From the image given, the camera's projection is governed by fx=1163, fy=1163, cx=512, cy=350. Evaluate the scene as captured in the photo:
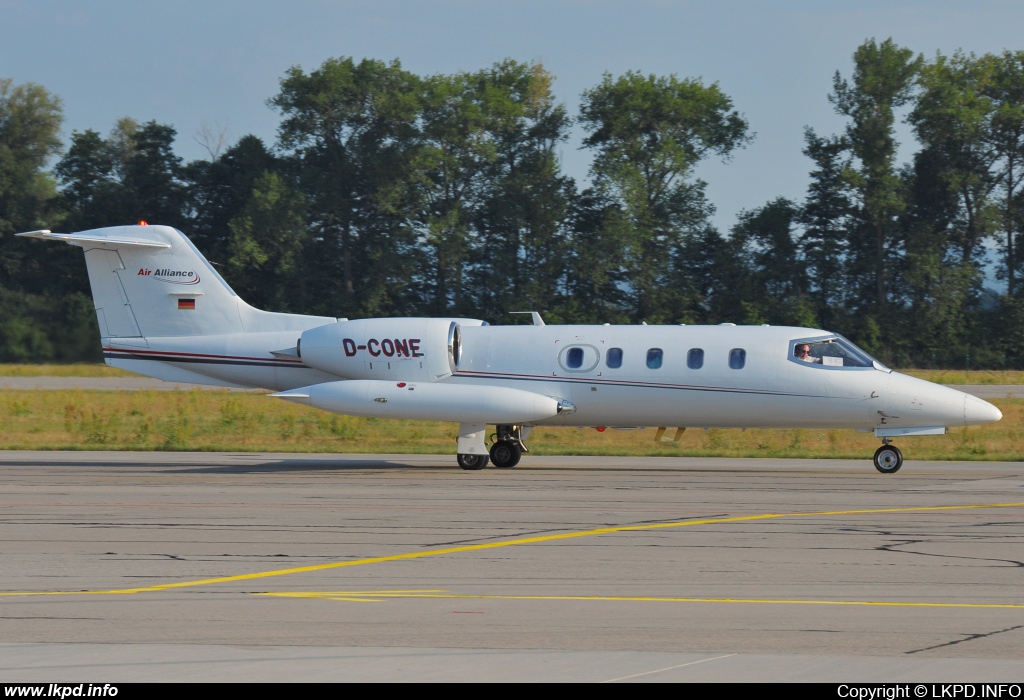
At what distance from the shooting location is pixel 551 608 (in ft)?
30.3

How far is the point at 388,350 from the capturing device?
22641mm

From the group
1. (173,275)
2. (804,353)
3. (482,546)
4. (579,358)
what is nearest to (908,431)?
(804,353)

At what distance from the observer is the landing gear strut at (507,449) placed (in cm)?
2286

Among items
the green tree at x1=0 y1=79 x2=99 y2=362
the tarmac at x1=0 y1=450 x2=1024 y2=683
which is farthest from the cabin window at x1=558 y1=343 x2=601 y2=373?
the green tree at x1=0 y1=79 x2=99 y2=362

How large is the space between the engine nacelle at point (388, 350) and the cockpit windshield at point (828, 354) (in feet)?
21.1

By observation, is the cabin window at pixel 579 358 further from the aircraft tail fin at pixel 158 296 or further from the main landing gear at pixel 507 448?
the aircraft tail fin at pixel 158 296

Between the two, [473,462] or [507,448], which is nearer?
[473,462]

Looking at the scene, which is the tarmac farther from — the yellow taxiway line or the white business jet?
the white business jet

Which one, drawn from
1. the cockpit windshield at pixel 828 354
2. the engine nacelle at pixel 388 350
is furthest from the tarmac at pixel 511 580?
the engine nacelle at pixel 388 350

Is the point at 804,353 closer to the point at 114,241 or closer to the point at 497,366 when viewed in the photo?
the point at 497,366

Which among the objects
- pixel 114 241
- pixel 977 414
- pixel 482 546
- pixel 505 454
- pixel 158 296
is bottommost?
pixel 482 546

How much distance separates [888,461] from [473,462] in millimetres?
7619

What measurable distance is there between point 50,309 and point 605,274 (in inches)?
1160
